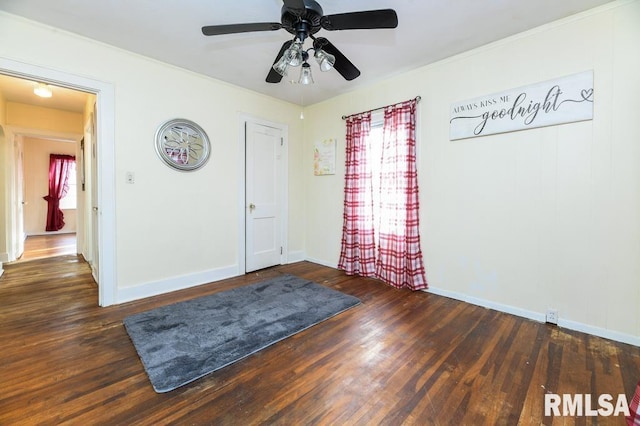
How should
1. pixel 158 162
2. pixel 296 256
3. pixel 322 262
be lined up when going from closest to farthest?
pixel 158 162 → pixel 322 262 → pixel 296 256

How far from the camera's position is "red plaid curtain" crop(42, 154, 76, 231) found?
6.86 metres

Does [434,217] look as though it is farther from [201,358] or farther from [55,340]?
[55,340]

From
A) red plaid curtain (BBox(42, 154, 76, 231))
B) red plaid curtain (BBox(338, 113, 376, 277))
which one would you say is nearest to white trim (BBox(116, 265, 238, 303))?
red plaid curtain (BBox(338, 113, 376, 277))

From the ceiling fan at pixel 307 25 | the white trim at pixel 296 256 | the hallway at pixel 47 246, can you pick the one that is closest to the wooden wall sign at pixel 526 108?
the ceiling fan at pixel 307 25

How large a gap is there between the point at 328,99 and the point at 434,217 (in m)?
2.37

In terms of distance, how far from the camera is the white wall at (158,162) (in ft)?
8.04

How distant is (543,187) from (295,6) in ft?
8.04

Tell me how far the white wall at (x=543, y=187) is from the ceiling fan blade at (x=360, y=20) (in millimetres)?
1536

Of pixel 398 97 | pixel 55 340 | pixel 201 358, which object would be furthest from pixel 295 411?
pixel 398 97

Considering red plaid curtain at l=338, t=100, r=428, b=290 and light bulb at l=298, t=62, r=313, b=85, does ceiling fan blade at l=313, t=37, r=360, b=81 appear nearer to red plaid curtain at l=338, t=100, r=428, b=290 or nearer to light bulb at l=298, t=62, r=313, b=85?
→ light bulb at l=298, t=62, r=313, b=85

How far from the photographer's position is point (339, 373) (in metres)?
1.68

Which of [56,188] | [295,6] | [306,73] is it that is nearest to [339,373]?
[306,73]

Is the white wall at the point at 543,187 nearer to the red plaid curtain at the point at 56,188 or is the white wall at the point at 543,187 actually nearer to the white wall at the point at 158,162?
the white wall at the point at 158,162

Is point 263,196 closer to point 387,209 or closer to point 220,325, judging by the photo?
point 387,209
